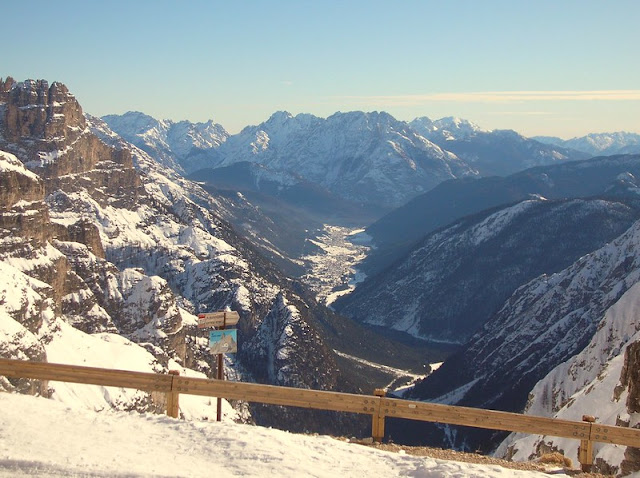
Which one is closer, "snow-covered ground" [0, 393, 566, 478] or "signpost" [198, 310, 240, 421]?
"snow-covered ground" [0, 393, 566, 478]

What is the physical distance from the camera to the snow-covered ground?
68.6ft

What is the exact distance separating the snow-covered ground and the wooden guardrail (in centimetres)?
Result: 119

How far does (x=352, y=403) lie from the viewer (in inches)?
961

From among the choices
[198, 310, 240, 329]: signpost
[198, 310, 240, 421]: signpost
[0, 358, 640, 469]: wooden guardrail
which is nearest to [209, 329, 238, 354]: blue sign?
[198, 310, 240, 421]: signpost

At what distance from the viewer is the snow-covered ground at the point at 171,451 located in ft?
68.6

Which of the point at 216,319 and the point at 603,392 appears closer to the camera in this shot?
the point at 216,319

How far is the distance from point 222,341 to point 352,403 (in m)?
7.70

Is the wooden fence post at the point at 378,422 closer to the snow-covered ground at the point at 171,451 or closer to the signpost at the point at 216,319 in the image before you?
the snow-covered ground at the point at 171,451

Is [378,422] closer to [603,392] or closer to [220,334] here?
[220,334]

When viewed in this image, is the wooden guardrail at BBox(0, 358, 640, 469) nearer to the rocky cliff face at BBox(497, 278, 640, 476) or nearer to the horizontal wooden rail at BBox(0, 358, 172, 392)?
the horizontal wooden rail at BBox(0, 358, 172, 392)

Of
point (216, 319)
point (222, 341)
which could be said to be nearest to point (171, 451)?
point (222, 341)

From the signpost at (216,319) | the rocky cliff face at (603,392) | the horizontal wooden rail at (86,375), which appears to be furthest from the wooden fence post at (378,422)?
the rocky cliff face at (603,392)

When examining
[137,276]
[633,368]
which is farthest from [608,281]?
[633,368]

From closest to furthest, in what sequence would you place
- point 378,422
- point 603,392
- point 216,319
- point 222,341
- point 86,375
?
point 378,422 < point 86,375 < point 222,341 < point 216,319 < point 603,392
